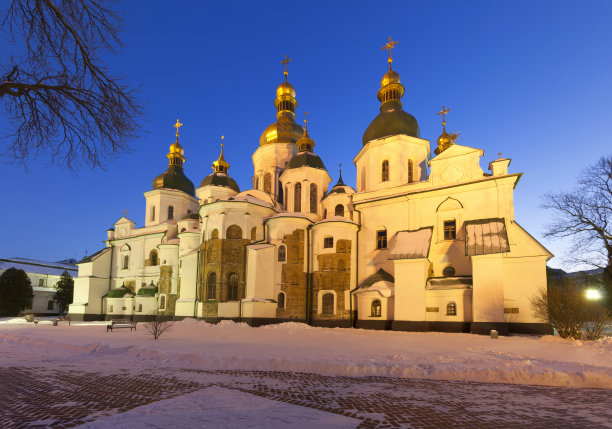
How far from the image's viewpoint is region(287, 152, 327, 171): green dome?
1350 inches

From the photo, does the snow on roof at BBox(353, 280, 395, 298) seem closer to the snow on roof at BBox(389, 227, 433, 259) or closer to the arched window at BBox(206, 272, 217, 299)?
the snow on roof at BBox(389, 227, 433, 259)

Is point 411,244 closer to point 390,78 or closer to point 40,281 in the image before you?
point 390,78

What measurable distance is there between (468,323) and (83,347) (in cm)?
2021

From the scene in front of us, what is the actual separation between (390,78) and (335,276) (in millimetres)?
19326

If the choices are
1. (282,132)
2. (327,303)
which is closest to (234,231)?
(327,303)

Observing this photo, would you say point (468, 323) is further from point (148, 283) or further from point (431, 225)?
point (148, 283)

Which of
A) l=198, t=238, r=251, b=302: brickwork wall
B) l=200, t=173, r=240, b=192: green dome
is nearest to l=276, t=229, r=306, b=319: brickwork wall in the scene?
l=198, t=238, r=251, b=302: brickwork wall

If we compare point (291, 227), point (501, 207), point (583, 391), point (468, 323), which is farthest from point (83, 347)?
point (501, 207)

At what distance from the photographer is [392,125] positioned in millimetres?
30625

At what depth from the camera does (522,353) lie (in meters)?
12.6

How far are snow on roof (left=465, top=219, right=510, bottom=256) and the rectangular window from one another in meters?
1.35

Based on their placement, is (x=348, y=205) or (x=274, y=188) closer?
(x=348, y=205)

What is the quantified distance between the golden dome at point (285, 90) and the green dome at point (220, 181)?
1254 cm

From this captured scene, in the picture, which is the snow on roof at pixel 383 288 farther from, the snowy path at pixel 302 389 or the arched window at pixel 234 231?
the snowy path at pixel 302 389
